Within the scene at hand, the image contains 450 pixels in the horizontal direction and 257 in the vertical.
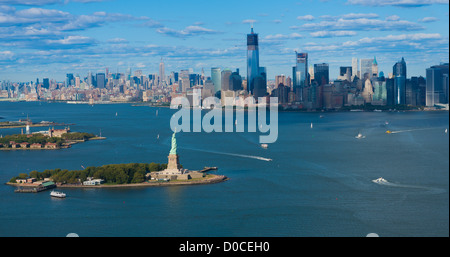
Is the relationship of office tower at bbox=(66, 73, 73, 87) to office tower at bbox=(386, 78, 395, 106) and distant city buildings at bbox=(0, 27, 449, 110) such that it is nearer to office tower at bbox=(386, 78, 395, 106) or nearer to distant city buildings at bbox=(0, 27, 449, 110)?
distant city buildings at bbox=(0, 27, 449, 110)

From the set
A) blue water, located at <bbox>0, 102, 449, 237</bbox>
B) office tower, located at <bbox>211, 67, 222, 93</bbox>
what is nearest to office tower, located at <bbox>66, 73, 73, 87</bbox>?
office tower, located at <bbox>211, 67, 222, 93</bbox>

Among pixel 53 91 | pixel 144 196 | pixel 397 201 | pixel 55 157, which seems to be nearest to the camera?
pixel 397 201

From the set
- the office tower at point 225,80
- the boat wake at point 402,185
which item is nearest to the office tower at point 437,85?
the office tower at point 225,80

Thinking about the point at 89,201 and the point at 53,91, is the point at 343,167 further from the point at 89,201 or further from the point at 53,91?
the point at 53,91
